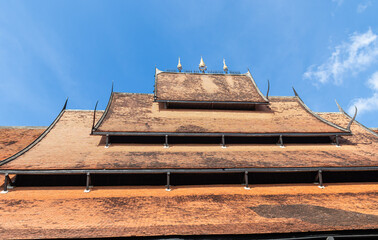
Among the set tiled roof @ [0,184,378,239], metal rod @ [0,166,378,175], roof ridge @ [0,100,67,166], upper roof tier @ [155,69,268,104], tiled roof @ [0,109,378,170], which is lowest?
tiled roof @ [0,184,378,239]

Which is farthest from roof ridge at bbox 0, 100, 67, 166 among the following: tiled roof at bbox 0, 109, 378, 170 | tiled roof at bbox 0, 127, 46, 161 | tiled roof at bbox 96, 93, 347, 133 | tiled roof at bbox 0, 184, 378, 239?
tiled roof at bbox 96, 93, 347, 133

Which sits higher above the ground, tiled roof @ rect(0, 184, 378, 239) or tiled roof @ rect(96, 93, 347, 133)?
tiled roof @ rect(96, 93, 347, 133)

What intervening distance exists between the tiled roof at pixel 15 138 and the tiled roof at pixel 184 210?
6158 millimetres

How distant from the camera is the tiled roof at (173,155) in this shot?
1304 cm

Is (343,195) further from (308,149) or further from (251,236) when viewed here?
(251,236)

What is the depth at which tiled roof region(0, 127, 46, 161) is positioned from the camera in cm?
1669

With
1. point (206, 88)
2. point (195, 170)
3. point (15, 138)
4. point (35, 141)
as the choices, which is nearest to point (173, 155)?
point (195, 170)

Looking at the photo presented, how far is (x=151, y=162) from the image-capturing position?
44.1 feet

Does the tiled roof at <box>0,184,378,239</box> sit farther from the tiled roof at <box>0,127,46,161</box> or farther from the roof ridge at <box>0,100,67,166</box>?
the tiled roof at <box>0,127,46,161</box>

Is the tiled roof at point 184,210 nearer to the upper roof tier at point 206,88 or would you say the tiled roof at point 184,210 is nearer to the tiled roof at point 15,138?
the tiled roof at point 15,138

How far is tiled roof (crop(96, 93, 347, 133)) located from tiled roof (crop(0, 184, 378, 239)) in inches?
198

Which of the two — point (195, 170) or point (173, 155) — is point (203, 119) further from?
point (195, 170)

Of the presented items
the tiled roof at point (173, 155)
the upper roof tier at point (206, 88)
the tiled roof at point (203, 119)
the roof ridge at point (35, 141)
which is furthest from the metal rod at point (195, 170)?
the upper roof tier at point (206, 88)

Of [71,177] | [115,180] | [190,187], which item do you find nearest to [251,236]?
[190,187]
